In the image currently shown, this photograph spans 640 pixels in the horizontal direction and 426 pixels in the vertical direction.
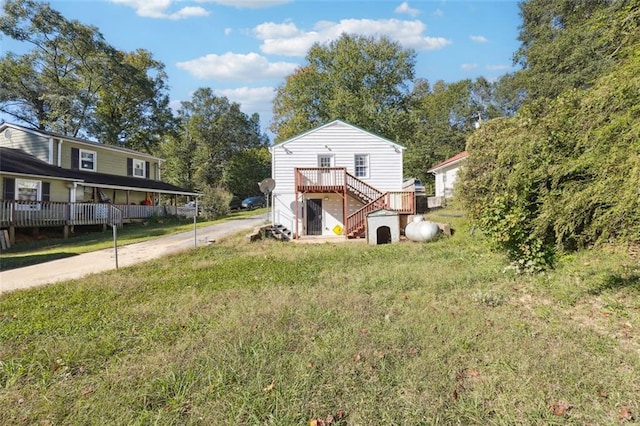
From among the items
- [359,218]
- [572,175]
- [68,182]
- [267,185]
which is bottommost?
[359,218]

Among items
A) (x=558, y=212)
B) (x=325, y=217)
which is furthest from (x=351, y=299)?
(x=325, y=217)

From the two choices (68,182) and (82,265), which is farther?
(68,182)

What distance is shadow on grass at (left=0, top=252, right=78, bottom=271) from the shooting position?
30.0 feet

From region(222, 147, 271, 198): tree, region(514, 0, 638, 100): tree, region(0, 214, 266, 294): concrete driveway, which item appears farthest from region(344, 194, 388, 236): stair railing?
region(222, 147, 271, 198): tree

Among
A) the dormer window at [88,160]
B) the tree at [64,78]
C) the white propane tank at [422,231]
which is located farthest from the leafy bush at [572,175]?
the tree at [64,78]

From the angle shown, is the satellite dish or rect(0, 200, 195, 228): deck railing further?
the satellite dish

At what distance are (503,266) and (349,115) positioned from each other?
23375mm

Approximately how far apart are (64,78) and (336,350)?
34.3m

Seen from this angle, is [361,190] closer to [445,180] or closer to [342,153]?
[342,153]

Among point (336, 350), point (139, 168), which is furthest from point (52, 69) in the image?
point (336, 350)

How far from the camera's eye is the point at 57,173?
17312 millimetres

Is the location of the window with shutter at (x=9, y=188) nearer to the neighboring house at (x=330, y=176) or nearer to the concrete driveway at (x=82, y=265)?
the concrete driveway at (x=82, y=265)

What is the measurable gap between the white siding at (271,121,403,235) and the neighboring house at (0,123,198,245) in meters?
10.3

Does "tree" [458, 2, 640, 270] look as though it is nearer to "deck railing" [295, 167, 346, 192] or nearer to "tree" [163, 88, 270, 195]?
"deck railing" [295, 167, 346, 192]
